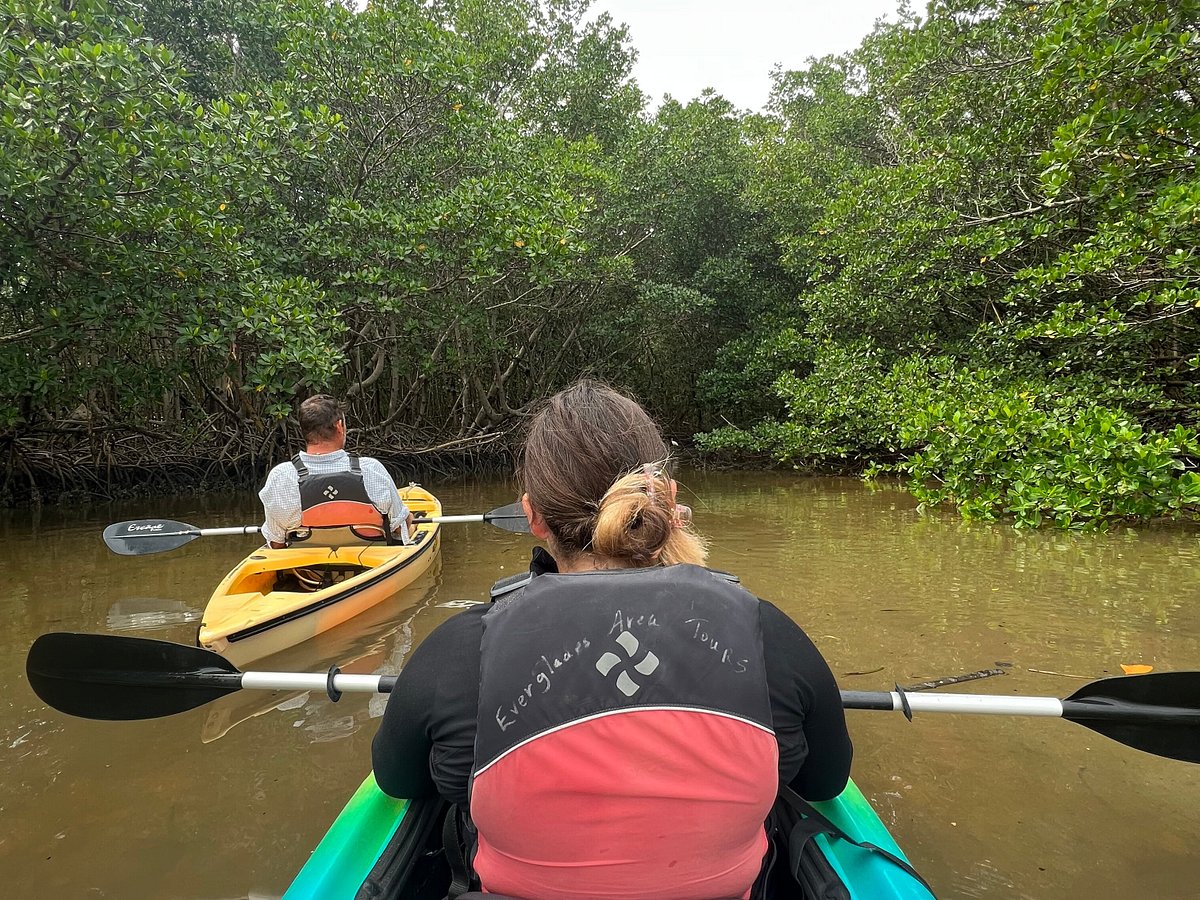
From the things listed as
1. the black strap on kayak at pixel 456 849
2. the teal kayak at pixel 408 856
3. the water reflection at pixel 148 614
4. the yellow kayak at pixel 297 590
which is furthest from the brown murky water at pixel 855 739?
the black strap on kayak at pixel 456 849

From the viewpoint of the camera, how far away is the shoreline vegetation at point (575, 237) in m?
4.28

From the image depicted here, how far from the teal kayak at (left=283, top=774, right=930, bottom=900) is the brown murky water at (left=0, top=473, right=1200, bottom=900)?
2.00 ft

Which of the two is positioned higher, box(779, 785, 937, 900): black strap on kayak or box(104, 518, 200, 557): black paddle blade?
box(779, 785, 937, 900): black strap on kayak

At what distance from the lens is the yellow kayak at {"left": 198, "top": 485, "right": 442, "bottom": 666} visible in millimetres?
2936

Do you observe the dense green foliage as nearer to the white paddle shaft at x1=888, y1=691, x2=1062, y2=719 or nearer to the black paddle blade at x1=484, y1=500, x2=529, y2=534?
the white paddle shaft at x1=888, y1=691, x2=1062, y2=719

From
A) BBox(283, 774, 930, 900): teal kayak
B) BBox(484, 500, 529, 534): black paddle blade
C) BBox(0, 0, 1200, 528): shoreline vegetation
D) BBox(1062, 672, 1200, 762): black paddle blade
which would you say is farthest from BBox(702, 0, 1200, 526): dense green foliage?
BBox(484, 500, 529, 534): black paddle blade

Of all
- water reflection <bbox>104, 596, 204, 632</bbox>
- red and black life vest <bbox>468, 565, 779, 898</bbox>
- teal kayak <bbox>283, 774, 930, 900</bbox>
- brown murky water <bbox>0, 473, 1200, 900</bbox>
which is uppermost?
red and black life vest <bbox>468, 565, 779, 898</bbox>

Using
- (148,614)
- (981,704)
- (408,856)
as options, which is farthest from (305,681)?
(148,614)

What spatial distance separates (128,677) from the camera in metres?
1.99

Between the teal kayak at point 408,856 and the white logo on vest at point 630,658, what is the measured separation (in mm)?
638

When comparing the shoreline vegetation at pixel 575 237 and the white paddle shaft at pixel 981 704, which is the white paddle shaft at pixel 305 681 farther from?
the shoreline vegetation at pixel 575 237

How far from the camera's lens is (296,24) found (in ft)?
23.3

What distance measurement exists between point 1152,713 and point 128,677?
9.74 ft

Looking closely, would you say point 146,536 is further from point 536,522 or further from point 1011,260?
point 1011,260
